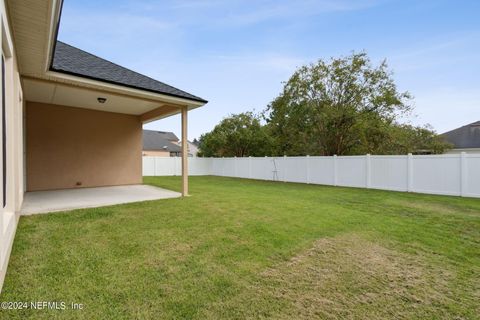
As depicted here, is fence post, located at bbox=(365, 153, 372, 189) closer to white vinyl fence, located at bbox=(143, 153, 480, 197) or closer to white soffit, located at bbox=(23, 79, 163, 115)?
white vinyl fence, located at bbox=(143, 153, 480, 197)

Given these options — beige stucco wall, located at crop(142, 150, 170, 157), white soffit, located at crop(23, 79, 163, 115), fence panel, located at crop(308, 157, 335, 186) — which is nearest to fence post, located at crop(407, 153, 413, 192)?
fence panel, located at crop(308, 157, 335, 186)

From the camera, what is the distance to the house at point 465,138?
20.0 meters

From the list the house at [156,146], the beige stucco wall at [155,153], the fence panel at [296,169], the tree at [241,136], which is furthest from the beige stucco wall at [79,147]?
the beige stucco wall at [155,153]

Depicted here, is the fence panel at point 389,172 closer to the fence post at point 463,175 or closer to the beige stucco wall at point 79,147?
the fence post at point 463,175

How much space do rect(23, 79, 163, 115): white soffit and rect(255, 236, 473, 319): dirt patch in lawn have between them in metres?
6.42

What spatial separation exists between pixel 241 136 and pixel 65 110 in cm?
1301

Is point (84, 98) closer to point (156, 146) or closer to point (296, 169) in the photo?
point (296, 169)

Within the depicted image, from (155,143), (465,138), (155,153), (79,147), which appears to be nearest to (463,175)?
(79,147)

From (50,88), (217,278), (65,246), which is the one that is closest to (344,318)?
(217,278)

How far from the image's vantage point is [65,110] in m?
9.30

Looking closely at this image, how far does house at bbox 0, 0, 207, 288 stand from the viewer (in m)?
3.71

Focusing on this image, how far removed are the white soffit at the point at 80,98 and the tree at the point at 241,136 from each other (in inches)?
437

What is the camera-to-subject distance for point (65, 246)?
358 cm

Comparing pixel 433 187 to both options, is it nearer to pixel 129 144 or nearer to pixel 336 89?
pixel 336 89
